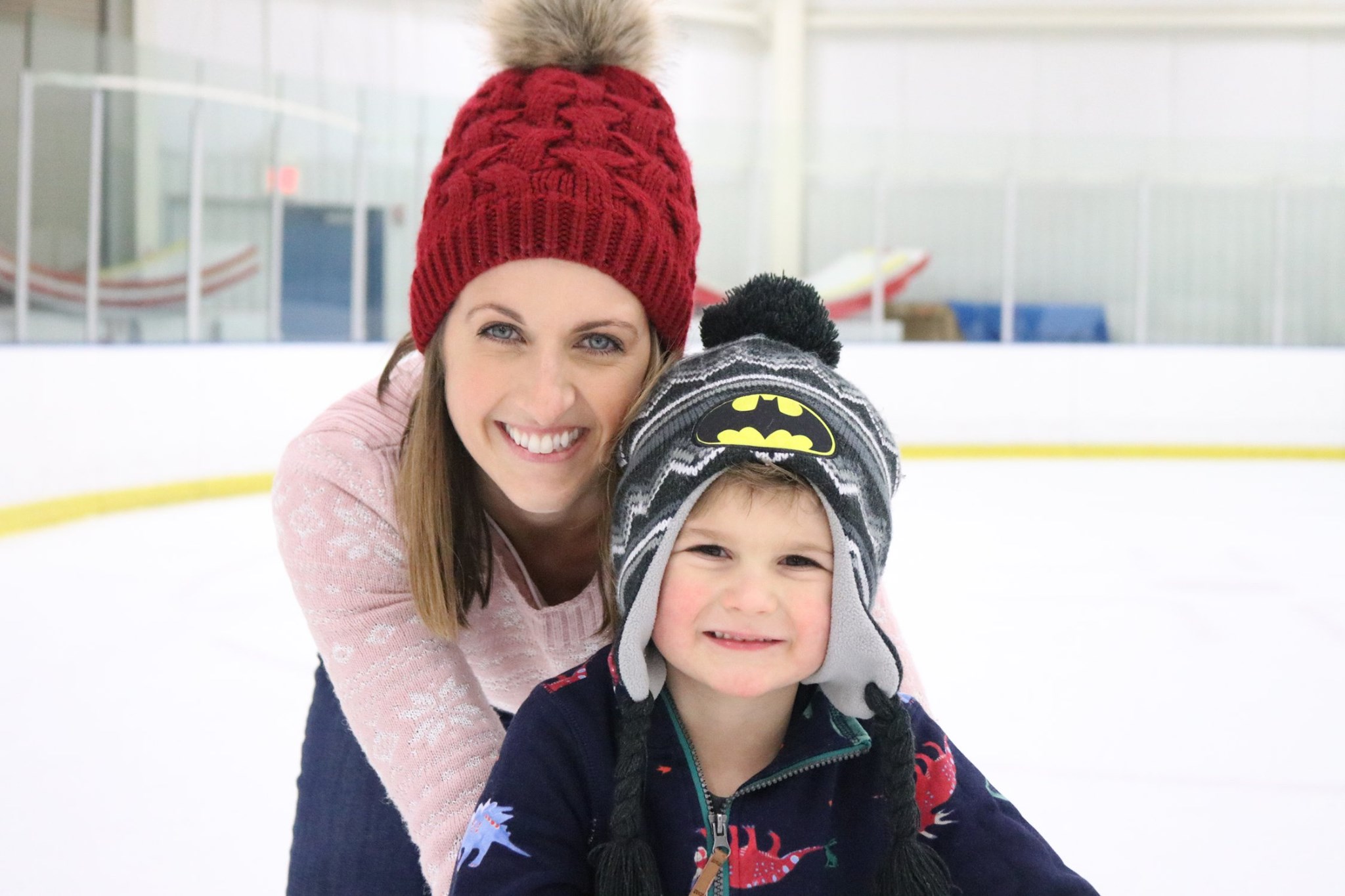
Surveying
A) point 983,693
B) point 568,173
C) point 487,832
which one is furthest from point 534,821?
point 983,693

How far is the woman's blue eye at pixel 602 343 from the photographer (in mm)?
1333

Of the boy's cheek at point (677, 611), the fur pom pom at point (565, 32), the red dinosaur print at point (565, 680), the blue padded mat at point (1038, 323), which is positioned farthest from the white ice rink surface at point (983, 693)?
the blue padded mat at point (1038, 323)

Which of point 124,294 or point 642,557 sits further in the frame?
point 124,294

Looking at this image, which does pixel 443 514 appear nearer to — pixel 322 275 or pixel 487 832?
pixel 487 832

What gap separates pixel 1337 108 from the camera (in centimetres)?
1024

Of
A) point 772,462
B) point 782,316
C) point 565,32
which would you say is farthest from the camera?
point 565,32

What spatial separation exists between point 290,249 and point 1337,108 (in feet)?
26.6

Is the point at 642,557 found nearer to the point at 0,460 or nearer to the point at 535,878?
the point at 535,878

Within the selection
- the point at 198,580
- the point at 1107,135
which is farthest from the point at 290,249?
the point at 1107,135

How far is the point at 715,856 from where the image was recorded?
1.02 metres

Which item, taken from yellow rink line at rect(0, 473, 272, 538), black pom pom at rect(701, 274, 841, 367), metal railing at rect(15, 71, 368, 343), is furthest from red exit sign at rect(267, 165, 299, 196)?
black pom pom at rect(701, 274, 841, 367)

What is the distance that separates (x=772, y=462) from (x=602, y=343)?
1.24 ft

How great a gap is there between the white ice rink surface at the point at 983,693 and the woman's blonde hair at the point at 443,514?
710 mm

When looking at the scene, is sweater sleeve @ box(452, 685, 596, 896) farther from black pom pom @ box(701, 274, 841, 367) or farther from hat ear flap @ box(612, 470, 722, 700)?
black pom pom @ box(701, 274, 841, 367)
